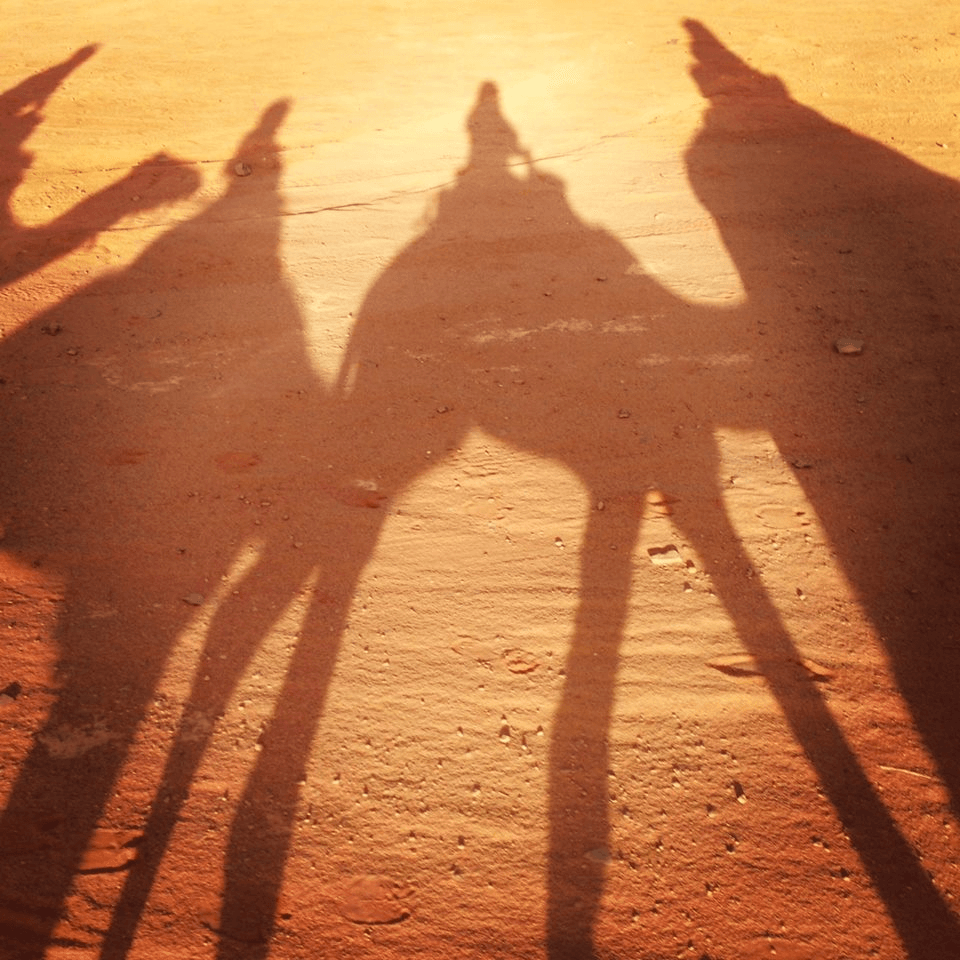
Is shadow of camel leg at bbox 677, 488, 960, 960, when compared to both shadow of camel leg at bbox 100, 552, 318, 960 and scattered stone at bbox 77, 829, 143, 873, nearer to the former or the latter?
shadow of camel leg at bbox 100, 552, 318, 960

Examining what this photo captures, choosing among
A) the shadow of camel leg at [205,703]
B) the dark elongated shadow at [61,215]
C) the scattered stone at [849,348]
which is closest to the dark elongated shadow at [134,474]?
the shadow of camel leg at [205,703]

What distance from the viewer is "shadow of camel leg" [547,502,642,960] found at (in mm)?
2439

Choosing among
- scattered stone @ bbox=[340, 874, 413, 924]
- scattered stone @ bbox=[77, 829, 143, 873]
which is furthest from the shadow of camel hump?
scattered stone @ bbox=[77, 829, 143, 873]

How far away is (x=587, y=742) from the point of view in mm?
2836

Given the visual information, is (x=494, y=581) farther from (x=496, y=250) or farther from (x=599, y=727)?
(x=496, y=250)

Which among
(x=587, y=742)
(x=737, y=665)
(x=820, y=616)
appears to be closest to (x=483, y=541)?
(x=587, y=742)

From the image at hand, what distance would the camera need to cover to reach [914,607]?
10.7 ft

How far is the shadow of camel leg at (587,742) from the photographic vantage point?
244 centimetres

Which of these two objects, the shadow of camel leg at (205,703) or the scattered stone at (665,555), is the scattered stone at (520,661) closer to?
the scattered stone at (665,555)

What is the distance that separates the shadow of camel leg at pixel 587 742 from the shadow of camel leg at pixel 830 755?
0.41 metres

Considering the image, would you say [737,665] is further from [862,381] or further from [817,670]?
[862,381]

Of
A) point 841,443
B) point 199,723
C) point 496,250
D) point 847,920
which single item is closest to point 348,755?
point 199,723

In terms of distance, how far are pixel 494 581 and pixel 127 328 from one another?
318 centimetres

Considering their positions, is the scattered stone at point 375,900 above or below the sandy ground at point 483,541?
below
